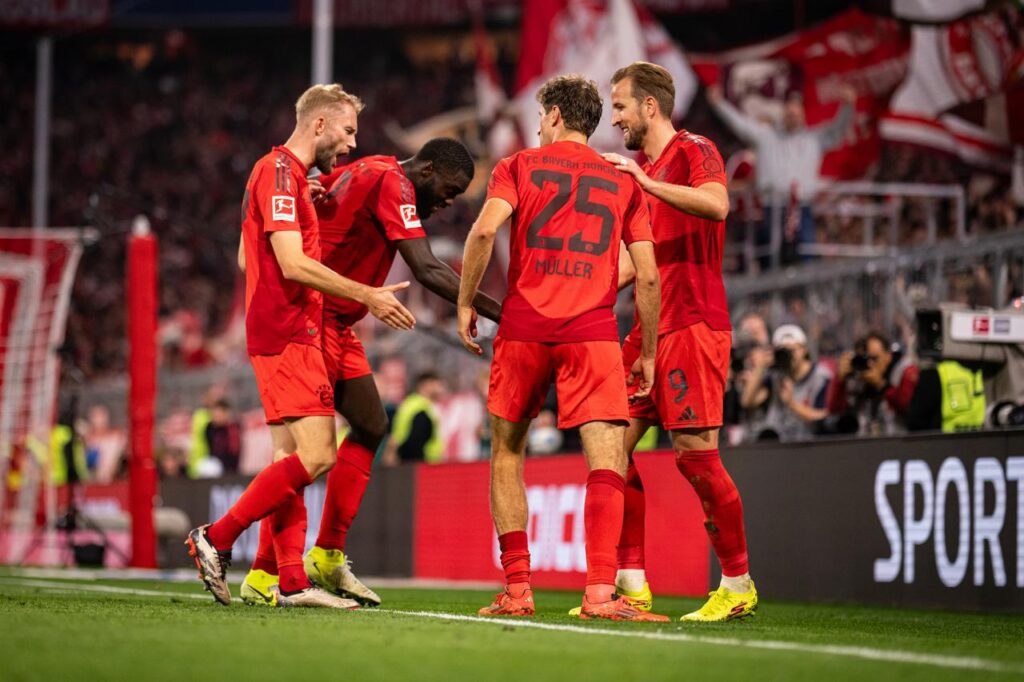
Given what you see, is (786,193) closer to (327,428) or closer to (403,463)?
(403,463)

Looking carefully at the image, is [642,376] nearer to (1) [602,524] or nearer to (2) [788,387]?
(1) [602,524]

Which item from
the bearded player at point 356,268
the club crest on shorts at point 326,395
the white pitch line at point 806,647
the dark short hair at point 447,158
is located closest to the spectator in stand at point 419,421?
the bearded player at point 356,268

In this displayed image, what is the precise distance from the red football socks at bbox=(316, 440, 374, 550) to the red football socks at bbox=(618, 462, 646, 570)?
1168 mm

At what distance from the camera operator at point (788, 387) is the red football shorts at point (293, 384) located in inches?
190

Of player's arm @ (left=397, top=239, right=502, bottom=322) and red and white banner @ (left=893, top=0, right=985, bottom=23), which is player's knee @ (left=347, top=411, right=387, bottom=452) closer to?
player's arm @ (left=397, top=239, right=502, bottom=322)

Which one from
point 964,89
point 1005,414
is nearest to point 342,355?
point 1005,414

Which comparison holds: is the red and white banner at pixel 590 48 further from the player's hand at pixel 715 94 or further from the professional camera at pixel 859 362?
the professional camera at pixel 859 362

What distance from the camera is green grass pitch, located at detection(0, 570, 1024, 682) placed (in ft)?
12.8

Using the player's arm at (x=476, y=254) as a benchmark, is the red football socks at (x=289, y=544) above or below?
below

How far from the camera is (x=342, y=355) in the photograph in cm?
678

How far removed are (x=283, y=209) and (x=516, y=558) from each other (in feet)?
5.53

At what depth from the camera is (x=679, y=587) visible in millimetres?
10070

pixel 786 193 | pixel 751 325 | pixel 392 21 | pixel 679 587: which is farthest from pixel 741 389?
pixel 392 21

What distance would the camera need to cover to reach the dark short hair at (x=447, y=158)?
22.2ft
